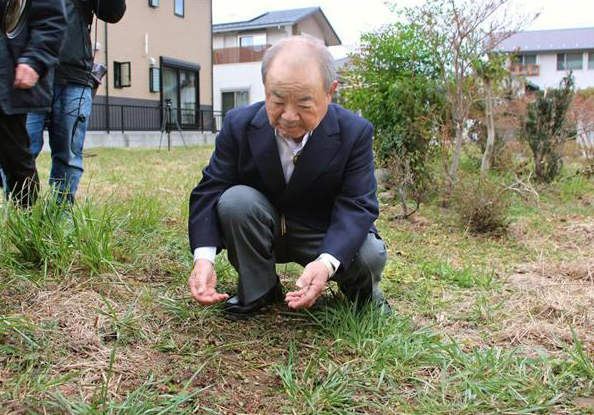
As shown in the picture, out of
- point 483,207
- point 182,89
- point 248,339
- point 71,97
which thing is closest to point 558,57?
point 182,89

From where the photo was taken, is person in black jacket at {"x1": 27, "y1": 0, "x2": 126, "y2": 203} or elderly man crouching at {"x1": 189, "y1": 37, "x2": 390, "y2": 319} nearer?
elderly man crouching at {"x1": 189, "y1": 37, "x2": 390, "y2": 319}

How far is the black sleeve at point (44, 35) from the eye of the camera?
96.0 inches

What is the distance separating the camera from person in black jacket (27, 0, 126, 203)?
2.79 meters

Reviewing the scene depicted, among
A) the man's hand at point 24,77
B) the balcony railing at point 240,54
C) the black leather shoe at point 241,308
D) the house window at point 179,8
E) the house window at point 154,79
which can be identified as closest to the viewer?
the black leather shoe at point 241,308

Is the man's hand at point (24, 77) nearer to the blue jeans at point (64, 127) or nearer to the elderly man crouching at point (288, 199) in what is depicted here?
the blue jeans at point (64, 127)

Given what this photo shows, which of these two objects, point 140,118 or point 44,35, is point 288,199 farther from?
point 140,118

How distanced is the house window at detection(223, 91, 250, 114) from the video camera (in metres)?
22.0

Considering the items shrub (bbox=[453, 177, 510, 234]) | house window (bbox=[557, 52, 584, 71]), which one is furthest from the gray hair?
house window (bbox=[557, 52, 584, 71])

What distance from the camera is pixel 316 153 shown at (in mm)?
1887

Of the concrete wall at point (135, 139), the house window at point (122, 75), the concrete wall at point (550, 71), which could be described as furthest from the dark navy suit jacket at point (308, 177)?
the concrete wall at point (550, 71)

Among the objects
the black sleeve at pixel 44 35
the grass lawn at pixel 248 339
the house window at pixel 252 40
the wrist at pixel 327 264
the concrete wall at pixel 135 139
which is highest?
the house window at pixel 252 40

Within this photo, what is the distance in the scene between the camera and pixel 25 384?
4.75 feet

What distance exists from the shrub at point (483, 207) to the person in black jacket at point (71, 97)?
2.62 m

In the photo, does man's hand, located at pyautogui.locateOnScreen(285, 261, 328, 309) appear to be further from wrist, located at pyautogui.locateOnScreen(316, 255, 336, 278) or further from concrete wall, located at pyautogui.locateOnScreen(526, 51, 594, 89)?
concrete wall, located at pyautogui.locateOnScreen(526, 51, 594, 89)
